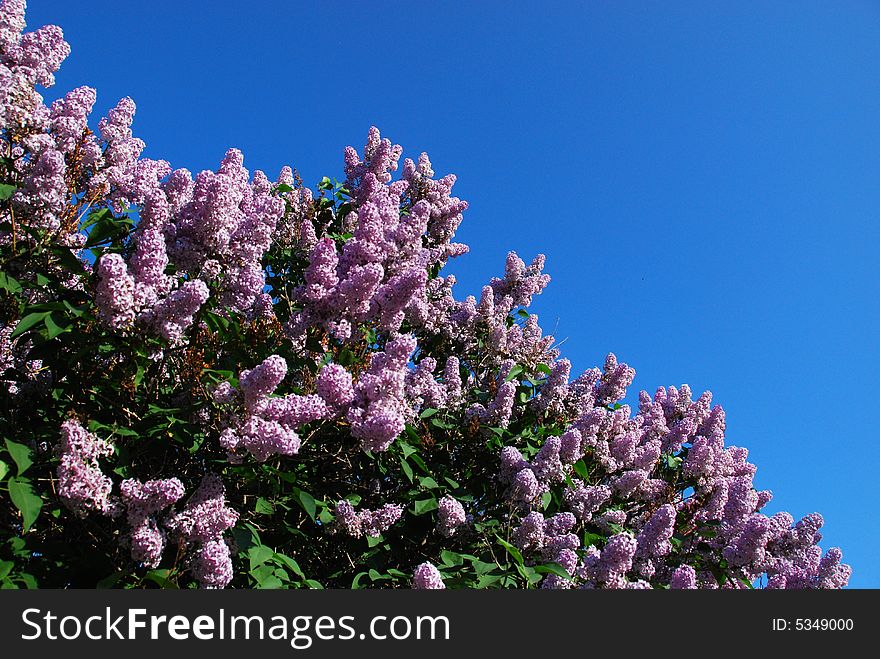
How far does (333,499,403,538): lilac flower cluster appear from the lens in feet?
15.5

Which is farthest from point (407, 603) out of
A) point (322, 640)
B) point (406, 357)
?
point (406, 357)

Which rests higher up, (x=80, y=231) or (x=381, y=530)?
(x=80, y=231)

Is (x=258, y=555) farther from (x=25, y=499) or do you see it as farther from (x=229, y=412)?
(x=25, y=499)

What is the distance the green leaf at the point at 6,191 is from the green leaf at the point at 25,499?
5.36 feet

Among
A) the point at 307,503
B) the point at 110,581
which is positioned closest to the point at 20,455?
the point at 110,581

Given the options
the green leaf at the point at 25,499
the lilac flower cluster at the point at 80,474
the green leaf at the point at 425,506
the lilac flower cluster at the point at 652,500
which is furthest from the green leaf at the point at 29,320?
the lilac flower cluster at the point at 652,500

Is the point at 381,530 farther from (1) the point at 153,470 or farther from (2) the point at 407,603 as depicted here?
(1) the point at 153,470

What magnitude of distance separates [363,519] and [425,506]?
48cm

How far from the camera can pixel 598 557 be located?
468cm

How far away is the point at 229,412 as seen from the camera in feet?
12.7

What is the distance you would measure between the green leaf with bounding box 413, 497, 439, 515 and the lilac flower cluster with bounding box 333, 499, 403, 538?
0.12 m

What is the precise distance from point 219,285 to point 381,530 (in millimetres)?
1988

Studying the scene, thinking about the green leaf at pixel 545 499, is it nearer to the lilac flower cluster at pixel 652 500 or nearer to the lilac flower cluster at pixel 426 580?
the lilac flower cluster at pixel 652 500

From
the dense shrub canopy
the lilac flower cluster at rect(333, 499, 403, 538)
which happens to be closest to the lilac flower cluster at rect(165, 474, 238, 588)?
the dense shrub canopy
